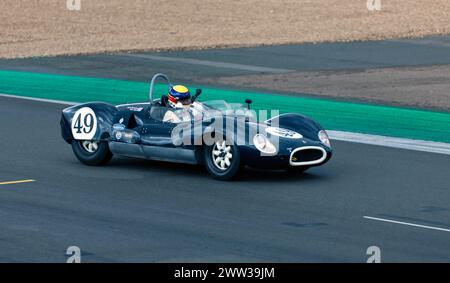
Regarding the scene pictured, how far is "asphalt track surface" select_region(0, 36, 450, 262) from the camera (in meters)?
12.1

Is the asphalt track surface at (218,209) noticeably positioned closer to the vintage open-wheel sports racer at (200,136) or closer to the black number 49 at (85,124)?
the vintage open-wheel sports racer at (200,136)

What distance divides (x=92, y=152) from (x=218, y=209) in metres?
3.52

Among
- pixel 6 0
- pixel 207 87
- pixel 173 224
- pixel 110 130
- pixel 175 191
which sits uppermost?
pixel 6 0

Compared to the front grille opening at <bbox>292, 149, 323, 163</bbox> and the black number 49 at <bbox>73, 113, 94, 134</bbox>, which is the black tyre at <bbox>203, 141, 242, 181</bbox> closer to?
the front grille opening at <bbox>292, 149, 323, 163</bbox>

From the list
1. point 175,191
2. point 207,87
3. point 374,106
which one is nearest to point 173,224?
point 175,191

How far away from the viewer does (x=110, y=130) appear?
55.1 ft

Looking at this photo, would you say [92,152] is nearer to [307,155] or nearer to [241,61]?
[307,155]

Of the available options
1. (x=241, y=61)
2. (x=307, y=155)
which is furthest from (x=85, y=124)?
(x=241, y=61)

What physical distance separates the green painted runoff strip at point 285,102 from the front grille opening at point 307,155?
4808 millimetres

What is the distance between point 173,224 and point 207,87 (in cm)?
1442

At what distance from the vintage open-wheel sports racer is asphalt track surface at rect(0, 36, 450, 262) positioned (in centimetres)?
28

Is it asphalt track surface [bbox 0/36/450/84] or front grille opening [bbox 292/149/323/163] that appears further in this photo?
asphalt track surface [bbox 0/36/450/84]

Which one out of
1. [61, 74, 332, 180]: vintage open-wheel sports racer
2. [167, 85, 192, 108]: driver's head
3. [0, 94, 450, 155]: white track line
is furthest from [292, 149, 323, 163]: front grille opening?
[0, 94, 450, 155]: white track line
